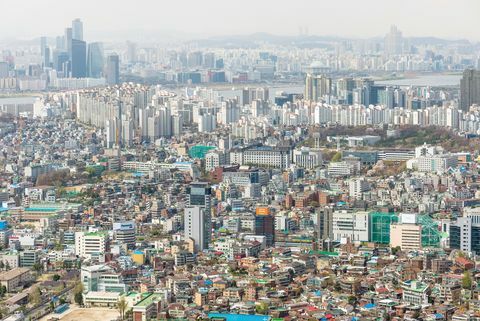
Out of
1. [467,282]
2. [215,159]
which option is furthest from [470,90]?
[467,282]

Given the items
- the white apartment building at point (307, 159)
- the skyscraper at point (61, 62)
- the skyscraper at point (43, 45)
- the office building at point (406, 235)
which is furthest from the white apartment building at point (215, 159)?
the skyscraper at point (61, 62)

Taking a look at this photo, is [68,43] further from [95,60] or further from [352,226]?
[352,226]

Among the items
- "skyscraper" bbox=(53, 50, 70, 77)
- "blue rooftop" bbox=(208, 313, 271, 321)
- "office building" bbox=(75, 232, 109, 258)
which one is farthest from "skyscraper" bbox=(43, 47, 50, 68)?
"blue rooftop" bbox=(208, 313, 271, 321)

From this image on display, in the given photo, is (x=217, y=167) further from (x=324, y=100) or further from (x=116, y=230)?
(x=324, y=100)

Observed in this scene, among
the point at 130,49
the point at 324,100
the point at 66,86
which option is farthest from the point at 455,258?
the point at 130,49

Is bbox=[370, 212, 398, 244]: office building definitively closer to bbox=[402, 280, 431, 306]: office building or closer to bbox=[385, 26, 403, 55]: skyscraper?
bbox=[402, 280, 431, 306]: office building

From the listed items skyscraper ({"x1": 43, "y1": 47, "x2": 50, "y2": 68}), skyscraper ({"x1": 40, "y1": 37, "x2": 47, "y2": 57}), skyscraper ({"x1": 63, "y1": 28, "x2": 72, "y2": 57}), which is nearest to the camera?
skyscraper ({"x1": 40, "y1": 37, "x2": 47, "y2": 57})
